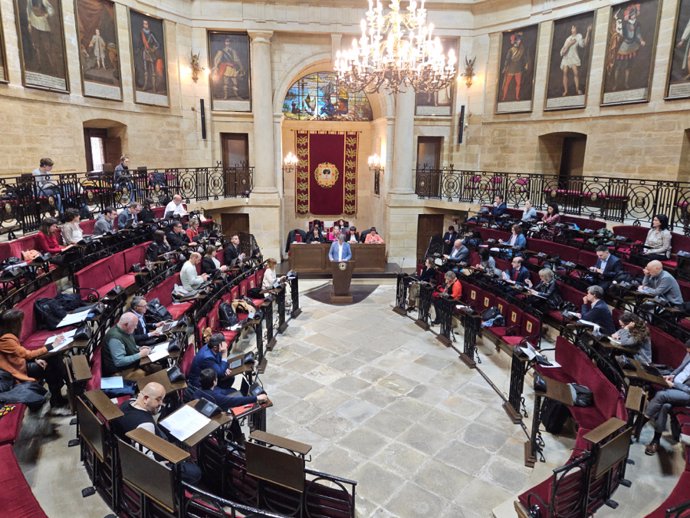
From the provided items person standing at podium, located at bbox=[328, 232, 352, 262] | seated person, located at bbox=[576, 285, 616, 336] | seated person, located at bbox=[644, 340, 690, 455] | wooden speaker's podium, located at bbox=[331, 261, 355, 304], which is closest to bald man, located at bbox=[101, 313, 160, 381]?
seated person, located at bbox=[644, 340, 690, 455]

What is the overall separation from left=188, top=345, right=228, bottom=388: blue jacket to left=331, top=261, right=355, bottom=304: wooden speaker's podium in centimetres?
610

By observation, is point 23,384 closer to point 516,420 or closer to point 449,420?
point 449,420

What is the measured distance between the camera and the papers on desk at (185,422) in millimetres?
3695

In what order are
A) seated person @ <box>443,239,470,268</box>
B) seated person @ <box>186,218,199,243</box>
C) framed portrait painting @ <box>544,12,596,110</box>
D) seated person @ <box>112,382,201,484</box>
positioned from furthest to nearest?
framed portrait painting @ <box>544,12,596,110</box>
seated person @ <box>443,239,470,268</box>
seated person @ <box>186,218,199,243</box>
seated person @ <box>112,382,201,484</box>

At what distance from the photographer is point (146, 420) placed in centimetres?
373

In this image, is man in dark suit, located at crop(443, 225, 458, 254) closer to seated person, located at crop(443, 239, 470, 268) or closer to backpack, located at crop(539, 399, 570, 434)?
seated person, located at crop(443, 239, 470, 268)

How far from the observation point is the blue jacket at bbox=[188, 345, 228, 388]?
5355 mm

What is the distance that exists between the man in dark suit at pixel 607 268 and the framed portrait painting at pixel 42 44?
12204mm

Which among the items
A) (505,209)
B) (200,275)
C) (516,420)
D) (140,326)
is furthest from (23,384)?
(505,209)

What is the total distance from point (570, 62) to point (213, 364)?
1272 cm

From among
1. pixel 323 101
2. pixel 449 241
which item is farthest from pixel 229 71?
pixel 449 241

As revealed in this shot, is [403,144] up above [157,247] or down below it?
above

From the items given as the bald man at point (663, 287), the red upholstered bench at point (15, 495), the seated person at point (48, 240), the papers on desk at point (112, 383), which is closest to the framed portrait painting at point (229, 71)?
the seated person at point (48, 240)

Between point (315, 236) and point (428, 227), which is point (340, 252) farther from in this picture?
point (428, 227)
